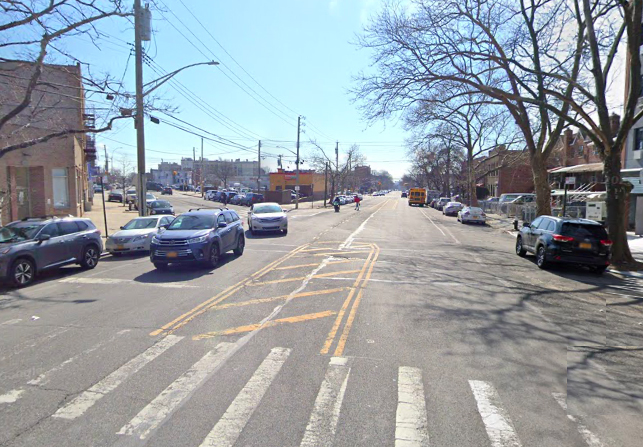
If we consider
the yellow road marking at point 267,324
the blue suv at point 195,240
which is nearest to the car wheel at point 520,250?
the blue suv at point 195,240

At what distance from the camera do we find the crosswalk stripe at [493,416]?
3.92 meters

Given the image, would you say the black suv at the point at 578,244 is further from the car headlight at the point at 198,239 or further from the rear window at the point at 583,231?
the car headlight at the point at 198,239

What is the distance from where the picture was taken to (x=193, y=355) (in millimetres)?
5926

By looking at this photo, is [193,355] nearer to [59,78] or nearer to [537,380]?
[537,380]

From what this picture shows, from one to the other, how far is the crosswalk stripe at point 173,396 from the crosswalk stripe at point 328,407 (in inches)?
53.3

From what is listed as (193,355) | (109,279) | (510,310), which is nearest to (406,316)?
(510,310)

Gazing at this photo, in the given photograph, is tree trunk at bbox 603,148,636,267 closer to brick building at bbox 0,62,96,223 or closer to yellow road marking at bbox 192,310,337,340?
yellow road marking at bbox 192,310,337,340

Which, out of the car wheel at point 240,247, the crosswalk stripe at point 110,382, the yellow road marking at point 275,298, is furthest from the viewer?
the car wheel at point 240,247

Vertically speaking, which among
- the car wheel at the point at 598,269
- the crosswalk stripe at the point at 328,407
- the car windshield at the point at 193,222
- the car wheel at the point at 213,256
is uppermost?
the car windshield at the point at 193,222

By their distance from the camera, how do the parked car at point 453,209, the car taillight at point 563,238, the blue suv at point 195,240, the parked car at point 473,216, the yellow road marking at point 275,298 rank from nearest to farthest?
the yellow road marking at point 275,298 < the blue suv at point 195,240 < the car taillight at point 563,238 < the parked car at point 473,216 < the parked car at point 453,209

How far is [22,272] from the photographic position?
35.5 feet

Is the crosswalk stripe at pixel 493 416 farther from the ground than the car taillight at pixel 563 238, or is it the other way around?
the car taillight at pixel 563 238

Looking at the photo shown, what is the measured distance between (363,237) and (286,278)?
11326 mm

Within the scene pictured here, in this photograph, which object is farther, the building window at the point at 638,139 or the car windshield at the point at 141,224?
the building window at the point at 638,139
